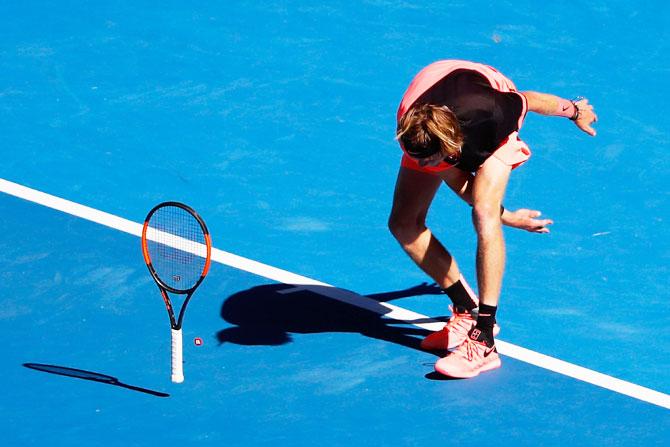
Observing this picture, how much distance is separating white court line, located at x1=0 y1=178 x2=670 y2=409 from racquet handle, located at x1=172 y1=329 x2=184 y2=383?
1.45 meters

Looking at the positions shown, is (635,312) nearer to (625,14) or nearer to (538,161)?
(538,161)

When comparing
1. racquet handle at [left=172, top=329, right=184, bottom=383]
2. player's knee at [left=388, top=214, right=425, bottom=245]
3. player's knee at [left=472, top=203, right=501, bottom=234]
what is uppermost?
player's knee at [left=472, top=203, right=501, bottom=234]

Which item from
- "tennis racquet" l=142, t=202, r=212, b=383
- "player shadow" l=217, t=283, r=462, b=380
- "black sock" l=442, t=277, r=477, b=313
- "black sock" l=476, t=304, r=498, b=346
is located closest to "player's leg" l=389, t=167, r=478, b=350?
"black sock" l=442, t=277, r=477, b=313

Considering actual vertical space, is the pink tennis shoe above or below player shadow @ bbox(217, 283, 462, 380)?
above

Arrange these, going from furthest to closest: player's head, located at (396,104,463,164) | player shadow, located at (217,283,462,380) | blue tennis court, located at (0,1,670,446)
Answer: player shadow, located at (217,283,462,380) < blue tennis court, located at (0,1,670,446) < player's head, located at (396,104,463,164)

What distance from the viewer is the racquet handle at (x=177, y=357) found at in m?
8.42

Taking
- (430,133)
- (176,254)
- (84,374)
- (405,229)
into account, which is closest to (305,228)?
(405,229)

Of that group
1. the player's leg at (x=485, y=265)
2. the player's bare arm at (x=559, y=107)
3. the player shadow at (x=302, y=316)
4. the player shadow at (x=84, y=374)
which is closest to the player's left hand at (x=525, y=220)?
the player's leg at (x=485, y=265)

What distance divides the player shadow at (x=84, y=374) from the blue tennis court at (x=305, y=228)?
0.06 feet

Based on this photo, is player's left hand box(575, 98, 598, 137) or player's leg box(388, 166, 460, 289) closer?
player's leg box(388, 166, 460, 289)

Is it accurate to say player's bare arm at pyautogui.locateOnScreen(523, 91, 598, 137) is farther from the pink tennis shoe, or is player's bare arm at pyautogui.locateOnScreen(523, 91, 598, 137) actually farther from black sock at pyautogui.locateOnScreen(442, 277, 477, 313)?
the pink tennis shoe

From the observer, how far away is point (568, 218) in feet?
34.9

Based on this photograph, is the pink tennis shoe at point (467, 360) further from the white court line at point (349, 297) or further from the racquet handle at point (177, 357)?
the racquet handle at point (177, 357)

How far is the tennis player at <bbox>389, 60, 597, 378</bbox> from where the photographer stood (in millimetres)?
8203
